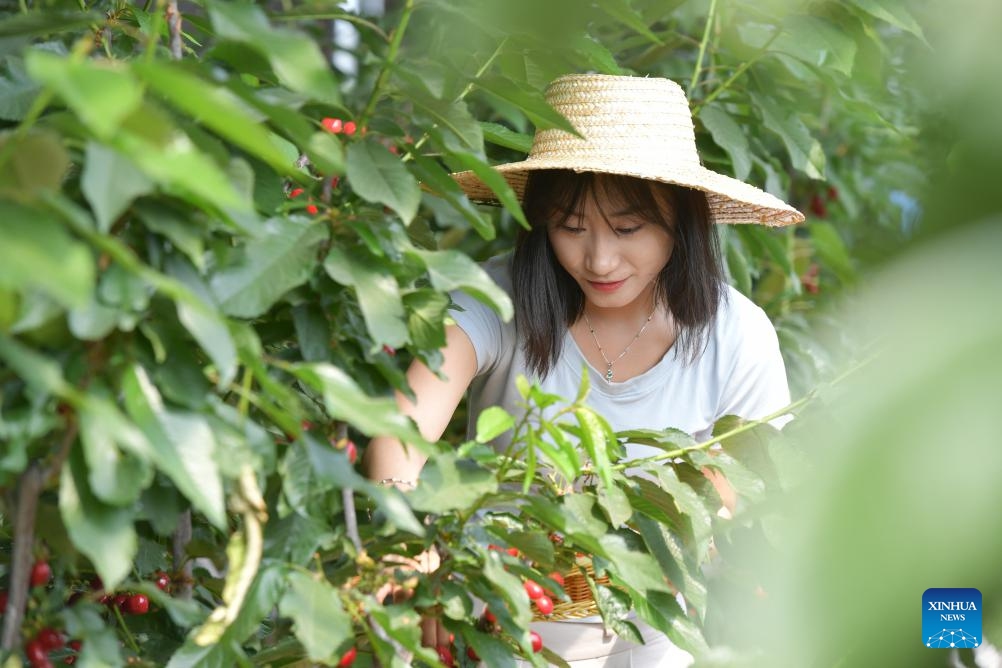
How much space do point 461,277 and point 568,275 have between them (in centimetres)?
109

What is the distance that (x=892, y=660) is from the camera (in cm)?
19

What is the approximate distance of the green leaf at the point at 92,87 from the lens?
0.45 meters

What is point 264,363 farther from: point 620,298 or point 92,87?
point 620,298

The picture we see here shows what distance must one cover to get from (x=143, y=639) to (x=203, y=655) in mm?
362

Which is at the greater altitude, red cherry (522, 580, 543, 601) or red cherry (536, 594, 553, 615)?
red cherry (522, 580, 543, 601)

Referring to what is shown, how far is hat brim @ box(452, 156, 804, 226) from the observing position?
5.56ft

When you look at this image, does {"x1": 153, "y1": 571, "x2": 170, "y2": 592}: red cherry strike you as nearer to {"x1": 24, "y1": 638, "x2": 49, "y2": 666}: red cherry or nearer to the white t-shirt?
{"x1": 24, "y1": 638, "x2": 49, "y2": 666}: red cherry

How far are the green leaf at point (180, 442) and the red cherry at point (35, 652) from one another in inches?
9.3

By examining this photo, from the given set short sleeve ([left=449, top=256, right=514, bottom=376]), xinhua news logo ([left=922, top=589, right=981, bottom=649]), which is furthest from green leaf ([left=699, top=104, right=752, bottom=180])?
xinhua news logo ([left=922, top=589, right=981, bottom=649])

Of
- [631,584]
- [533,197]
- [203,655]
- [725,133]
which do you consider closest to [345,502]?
[203,655]

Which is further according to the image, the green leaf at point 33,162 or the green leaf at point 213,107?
the green leaf at point 33,162

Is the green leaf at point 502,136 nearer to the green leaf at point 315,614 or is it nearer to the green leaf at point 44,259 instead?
the green leaf at point 315,614

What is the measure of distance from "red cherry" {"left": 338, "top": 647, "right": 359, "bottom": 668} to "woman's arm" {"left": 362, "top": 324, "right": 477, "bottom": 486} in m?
0.47

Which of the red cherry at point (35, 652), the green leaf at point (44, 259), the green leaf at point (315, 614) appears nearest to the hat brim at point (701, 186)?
the green leaf at point (315, 614)
